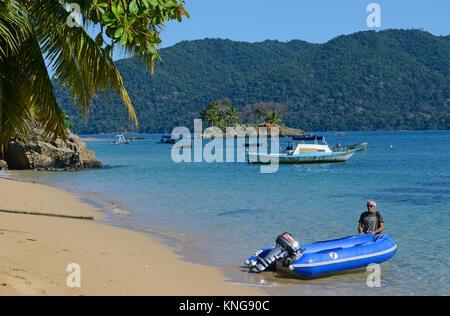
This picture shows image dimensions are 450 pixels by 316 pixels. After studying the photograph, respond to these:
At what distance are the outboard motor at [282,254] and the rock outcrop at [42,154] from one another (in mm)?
26949

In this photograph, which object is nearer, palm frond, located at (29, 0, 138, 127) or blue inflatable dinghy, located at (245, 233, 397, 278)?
palm frond, located at (29, 0, 138, 127)

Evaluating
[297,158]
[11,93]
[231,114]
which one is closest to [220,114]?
[231,114]

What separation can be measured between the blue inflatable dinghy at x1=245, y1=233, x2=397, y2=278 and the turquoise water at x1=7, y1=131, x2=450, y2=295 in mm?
242

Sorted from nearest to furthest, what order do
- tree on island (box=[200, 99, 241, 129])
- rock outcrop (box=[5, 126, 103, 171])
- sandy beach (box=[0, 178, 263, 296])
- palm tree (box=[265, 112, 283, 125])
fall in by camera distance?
1. sandy beach (box=[0, 178, 263, 296])
2. rock outcrop (box=[5, 126, 103, 171])
3. tree on island (box=[200, 99, 241, 129])
4. palm tree (box=[265, 112, 283, 125])

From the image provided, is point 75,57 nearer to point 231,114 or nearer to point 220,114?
point 220,114

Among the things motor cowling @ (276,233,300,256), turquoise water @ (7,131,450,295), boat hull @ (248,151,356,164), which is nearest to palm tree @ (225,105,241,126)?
boat hull @ (248,151,356,164)

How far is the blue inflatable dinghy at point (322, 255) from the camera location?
8.84 meters

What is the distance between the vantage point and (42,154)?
113 ft

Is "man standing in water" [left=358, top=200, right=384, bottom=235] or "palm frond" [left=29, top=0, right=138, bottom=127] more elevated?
"palm frond" [left=29, top=0, right=138, bottom=127]

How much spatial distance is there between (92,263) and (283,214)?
31.7ft

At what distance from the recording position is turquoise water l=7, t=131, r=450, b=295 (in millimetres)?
9273

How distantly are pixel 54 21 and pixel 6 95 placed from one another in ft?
5.36

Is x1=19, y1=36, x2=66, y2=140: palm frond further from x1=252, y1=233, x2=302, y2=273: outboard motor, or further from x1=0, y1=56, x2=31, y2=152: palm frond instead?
x1=252, y1=233, x2=302, y2=273: outboard motor
